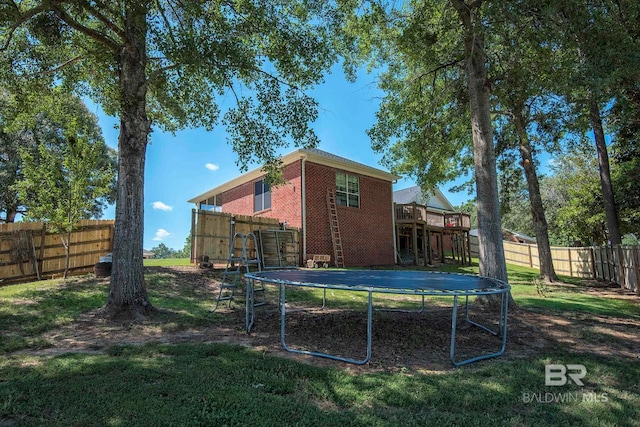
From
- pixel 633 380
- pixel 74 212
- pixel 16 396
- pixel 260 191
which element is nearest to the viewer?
pixel 16 396

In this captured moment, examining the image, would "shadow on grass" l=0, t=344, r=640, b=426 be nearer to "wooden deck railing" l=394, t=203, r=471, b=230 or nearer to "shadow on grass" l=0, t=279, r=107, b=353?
"shadow on grass" l=0, t=279, r=107, b=353

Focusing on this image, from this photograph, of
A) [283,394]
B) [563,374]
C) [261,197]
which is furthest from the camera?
[261,197]

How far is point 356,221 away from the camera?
16.5m

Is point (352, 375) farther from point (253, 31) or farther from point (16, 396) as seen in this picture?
point (253, 31)

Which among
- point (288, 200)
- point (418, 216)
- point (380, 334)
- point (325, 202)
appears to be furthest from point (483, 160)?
point (418, 216)

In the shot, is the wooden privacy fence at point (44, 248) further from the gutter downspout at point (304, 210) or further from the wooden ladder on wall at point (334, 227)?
the wooden ladder on wall at point (334, 227)

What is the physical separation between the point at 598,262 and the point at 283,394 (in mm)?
16853

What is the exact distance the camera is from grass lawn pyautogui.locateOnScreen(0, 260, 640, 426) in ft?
8.29

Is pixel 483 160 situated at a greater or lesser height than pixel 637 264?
greater

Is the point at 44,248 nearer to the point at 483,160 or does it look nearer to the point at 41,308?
the point at 41,308

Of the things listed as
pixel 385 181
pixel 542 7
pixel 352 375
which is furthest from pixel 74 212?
pixel 385 181

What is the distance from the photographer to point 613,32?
5.48 m

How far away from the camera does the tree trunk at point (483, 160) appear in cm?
674

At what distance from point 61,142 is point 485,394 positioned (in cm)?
2328
